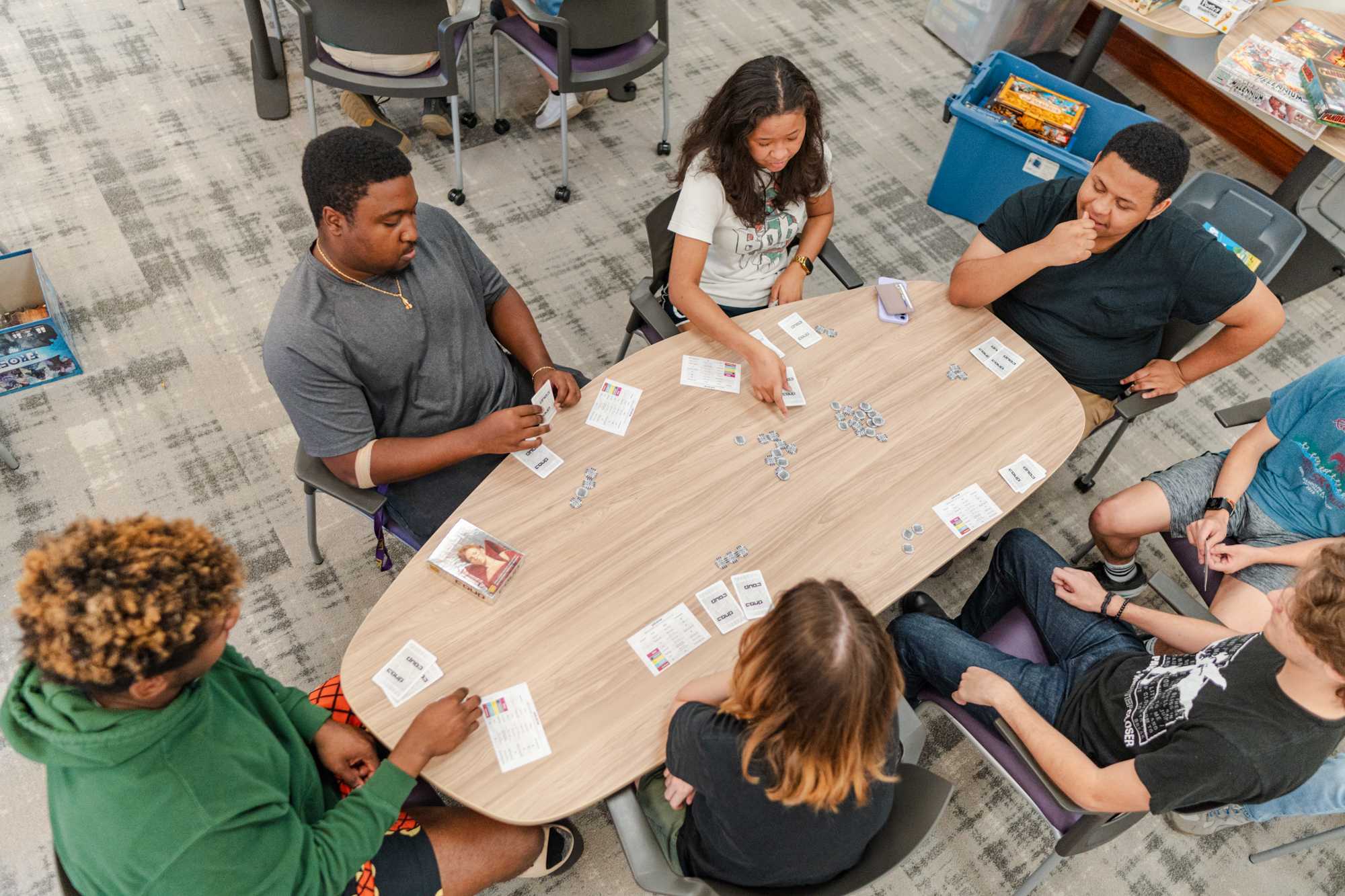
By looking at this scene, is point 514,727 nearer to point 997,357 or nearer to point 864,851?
point 864,851

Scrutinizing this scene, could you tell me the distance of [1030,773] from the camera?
2141 mm

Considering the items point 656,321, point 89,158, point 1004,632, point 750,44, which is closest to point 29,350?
point 89,158

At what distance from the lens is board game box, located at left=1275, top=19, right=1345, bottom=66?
363 centimetres

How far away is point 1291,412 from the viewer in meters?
2.48

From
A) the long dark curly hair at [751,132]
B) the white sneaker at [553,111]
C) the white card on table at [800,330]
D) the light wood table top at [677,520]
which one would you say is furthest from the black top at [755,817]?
the white sneaker at [553,111]

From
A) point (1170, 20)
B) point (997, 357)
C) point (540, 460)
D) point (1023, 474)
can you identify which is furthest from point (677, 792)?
point (1170, 20)

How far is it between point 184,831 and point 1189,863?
106 inches

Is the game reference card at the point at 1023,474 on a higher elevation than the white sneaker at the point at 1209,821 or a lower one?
higher

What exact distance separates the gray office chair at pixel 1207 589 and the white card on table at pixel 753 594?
1.07 m

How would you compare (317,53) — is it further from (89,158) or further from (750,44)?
(750,44)

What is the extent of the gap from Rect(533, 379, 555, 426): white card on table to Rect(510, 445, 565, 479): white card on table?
81 mm

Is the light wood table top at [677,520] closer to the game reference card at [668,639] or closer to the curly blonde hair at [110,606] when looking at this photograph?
the game reference card at [668,639]

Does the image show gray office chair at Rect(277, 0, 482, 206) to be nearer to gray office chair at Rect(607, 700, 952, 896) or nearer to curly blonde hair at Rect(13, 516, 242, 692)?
curly blonde hair at Rect(13, 516, 242, 692)

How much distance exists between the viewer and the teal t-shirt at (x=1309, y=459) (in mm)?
2402
